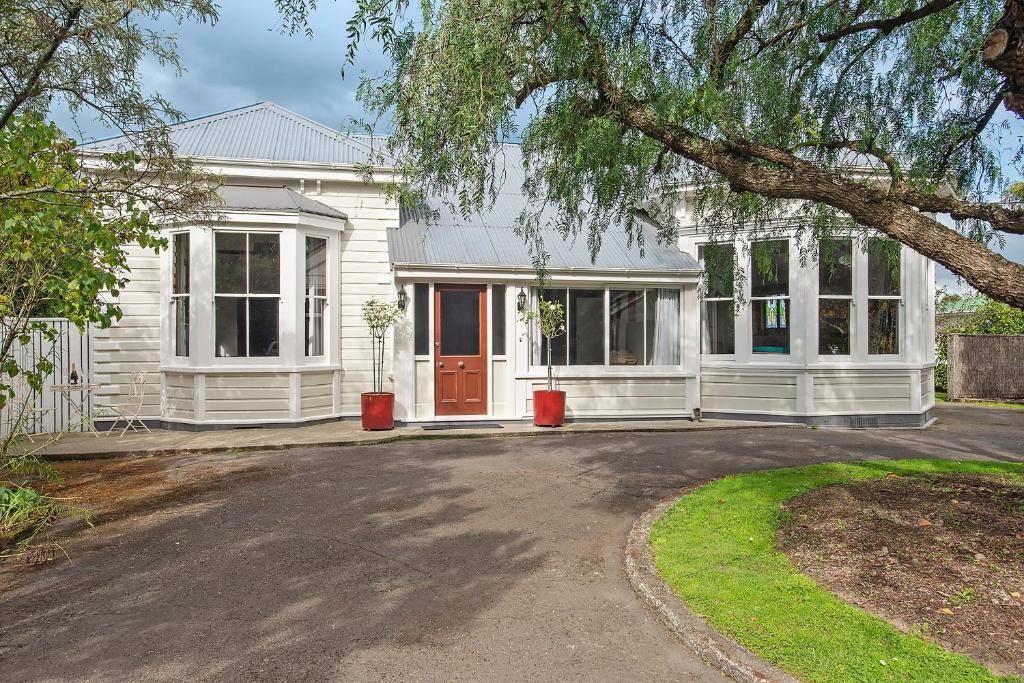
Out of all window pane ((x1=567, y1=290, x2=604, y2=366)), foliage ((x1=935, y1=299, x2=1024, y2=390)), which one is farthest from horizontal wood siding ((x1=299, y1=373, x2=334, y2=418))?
foliage ((x1=935, y1=299, x2=1024, y2=390))

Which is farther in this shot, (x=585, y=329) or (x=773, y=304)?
(x=585, y=329)

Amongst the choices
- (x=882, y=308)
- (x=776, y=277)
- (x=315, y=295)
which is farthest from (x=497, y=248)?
(x=882, y=308)

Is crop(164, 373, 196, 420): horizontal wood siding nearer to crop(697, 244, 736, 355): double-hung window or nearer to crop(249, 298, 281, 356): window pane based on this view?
crop(249, 298, 281, 356): window pane

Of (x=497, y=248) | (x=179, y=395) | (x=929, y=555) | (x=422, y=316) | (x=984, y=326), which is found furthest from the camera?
(x=984, y=326)

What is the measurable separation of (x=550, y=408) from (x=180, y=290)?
6.76m

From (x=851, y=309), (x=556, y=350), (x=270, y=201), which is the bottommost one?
(x=556, y=350)

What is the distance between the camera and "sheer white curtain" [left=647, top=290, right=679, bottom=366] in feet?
43.6

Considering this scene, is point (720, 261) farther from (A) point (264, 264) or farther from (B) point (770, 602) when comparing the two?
(A) point (264, 264)

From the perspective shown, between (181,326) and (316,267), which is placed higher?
(316,267)

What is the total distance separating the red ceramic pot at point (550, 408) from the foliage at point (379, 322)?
2.95 metres

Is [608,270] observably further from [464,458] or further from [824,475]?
[824,475]

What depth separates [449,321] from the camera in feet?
41.3

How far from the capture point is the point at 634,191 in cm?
738

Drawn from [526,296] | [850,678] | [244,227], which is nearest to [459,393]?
[526,296]
